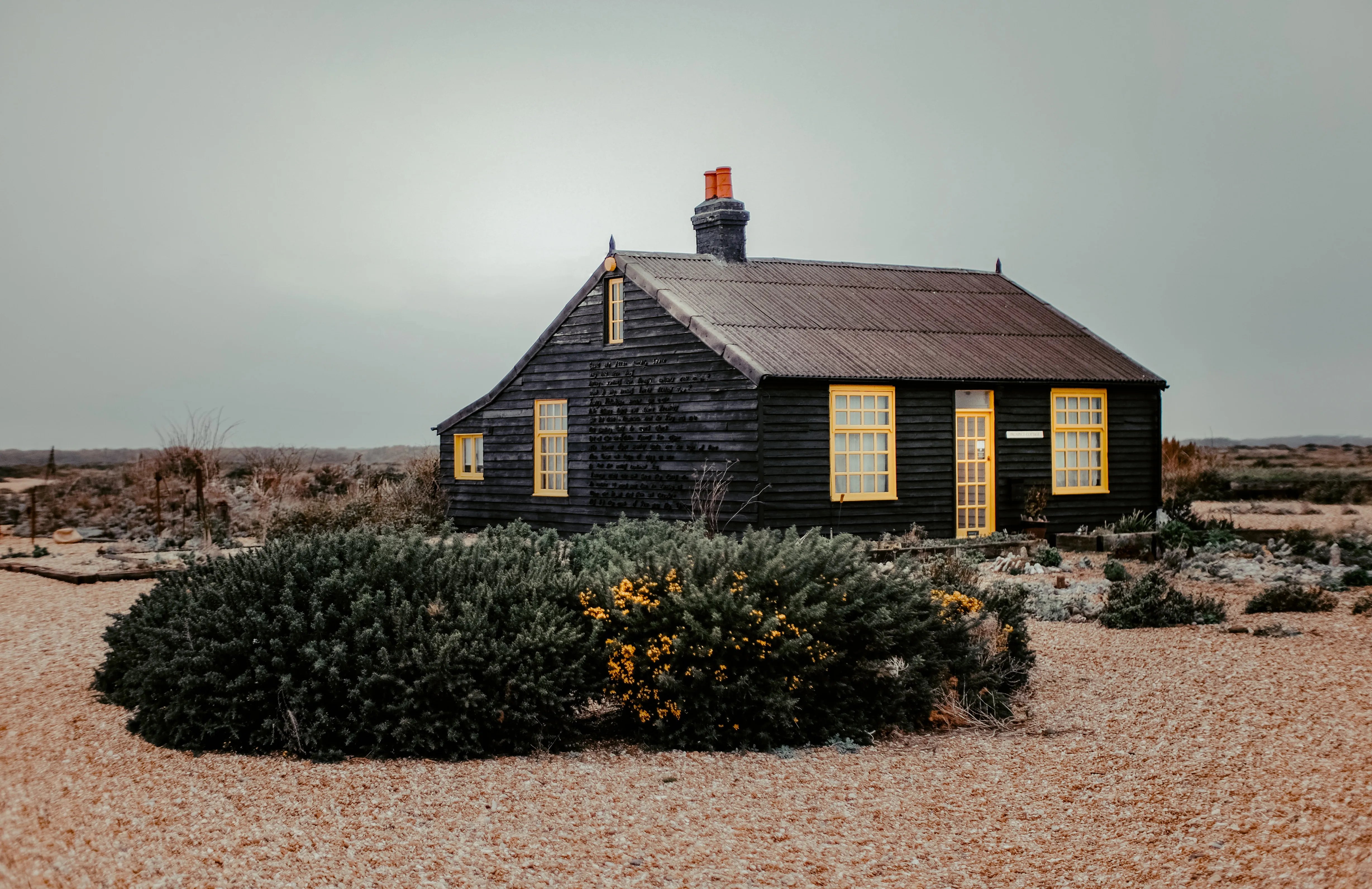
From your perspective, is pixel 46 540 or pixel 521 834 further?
pixel 46 540

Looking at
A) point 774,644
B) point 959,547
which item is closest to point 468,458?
point 959,547

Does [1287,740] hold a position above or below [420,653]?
below

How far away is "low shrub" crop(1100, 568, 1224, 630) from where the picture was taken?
1164 cm

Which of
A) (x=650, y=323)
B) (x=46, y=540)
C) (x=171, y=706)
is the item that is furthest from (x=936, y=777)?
(x=46, y=540)

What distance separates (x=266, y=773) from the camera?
21.4 ft

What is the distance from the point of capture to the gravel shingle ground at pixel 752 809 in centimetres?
505

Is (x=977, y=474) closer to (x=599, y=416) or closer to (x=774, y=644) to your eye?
(x=599, y=416)

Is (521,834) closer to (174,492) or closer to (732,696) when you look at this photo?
(732,696)

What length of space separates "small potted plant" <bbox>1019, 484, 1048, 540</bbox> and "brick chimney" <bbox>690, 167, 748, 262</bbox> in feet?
22.8

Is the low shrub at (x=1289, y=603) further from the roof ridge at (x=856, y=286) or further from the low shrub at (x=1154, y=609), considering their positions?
the roof ridge at (x=856, y=286)

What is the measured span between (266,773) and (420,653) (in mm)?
1109

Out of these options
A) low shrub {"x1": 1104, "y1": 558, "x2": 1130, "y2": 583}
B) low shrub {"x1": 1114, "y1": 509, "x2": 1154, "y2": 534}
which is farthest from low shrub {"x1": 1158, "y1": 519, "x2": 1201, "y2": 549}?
low shrub {"x1": 1104, "y1": 558, "x2": 1130, "y2": 583}

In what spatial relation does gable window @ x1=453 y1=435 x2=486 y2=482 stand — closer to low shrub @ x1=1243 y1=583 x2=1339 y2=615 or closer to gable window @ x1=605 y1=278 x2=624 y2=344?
gable window @ x1=605 y1=278 x2=624 y2=344

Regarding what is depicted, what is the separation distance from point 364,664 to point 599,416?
44.2 feet
